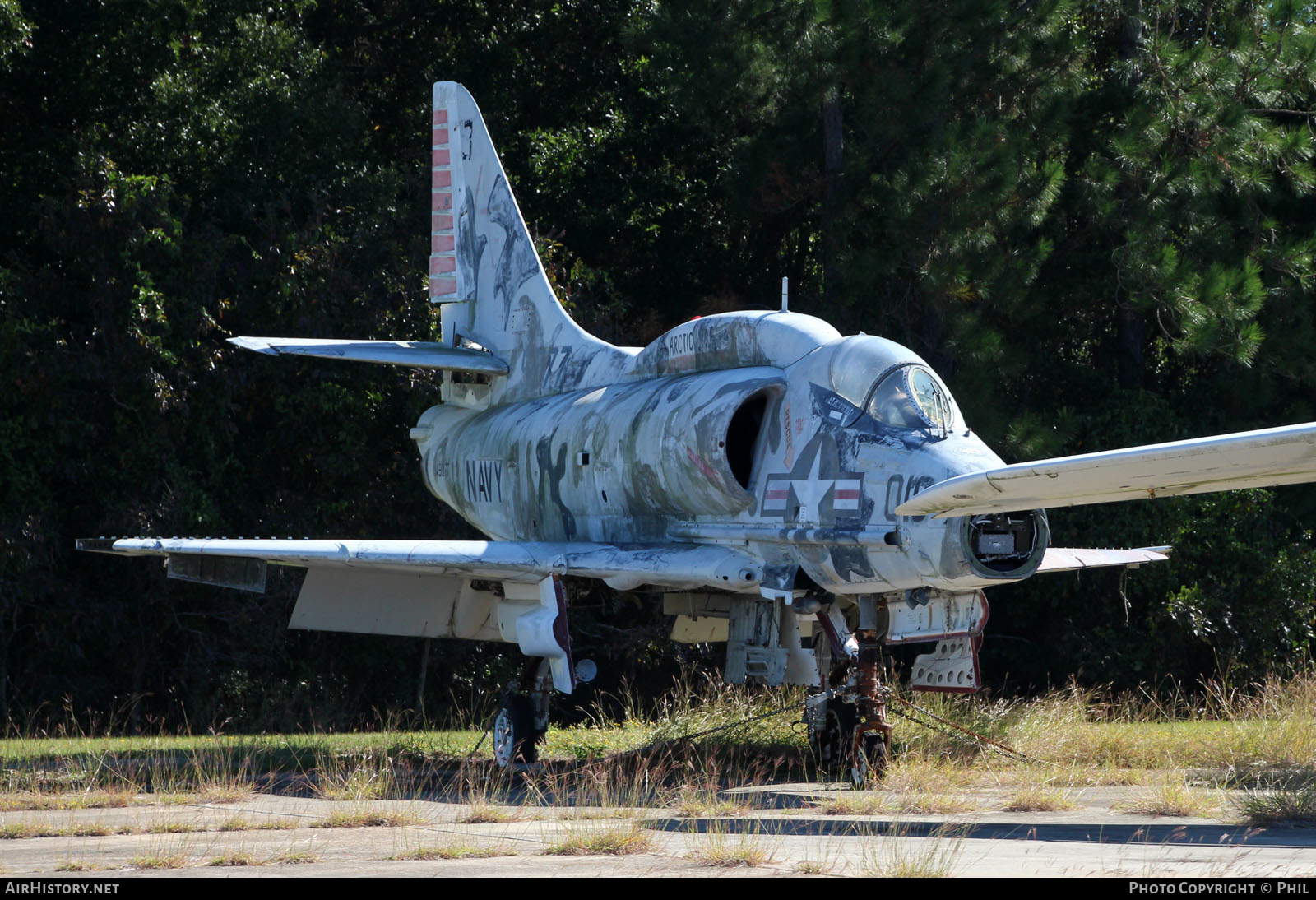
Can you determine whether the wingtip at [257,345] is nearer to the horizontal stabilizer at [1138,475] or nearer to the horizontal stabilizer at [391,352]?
the horizontal stabilizer at [391,352]

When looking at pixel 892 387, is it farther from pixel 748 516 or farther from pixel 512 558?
pixel 512 558

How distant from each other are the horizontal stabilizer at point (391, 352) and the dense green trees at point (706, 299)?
5332mm

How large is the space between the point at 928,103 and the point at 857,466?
10.00m

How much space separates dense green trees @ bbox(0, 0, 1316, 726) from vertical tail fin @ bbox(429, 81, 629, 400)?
4.08 meters

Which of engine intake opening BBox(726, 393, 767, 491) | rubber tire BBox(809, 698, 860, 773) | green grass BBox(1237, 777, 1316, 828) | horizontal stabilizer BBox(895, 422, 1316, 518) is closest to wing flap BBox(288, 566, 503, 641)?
engine intake opening BBox(726, 393, 767, 491)

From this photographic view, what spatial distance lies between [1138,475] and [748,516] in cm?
392

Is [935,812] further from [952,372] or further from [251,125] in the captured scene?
[251,125]

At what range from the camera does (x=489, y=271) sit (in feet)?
58.0

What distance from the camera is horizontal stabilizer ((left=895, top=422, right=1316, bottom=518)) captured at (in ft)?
28.1

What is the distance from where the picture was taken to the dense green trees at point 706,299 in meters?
19.7

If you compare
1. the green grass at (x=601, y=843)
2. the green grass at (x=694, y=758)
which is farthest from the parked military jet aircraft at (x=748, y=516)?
the green grass at (x=601, y=843)

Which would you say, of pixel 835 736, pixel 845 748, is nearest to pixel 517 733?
pixel 835 736

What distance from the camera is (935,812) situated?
1036 cm

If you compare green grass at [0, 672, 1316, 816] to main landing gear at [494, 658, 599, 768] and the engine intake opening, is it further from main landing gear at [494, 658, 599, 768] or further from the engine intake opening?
the engine intake opening
